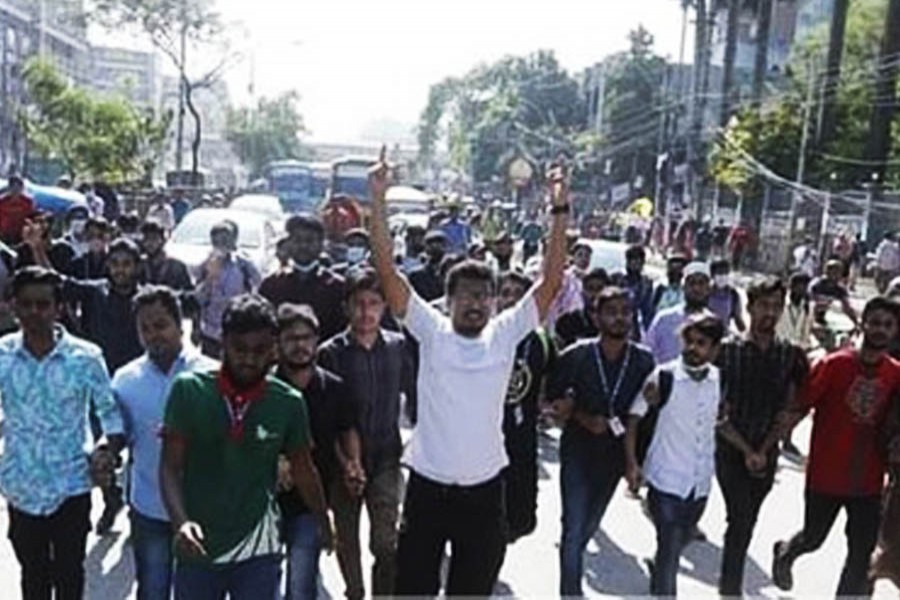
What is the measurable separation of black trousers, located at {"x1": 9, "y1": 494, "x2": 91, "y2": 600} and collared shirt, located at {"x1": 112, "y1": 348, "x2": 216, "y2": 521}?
23 cm

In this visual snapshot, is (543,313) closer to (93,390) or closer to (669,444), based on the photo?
(669,444)

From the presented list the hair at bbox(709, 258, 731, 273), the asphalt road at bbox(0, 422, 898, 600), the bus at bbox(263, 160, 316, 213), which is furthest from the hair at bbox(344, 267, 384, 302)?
the bus at bbox(263, 160, 316, 213)

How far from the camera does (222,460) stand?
165 inches

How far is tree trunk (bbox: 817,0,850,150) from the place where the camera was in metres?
38.8

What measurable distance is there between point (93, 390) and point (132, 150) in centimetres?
4134

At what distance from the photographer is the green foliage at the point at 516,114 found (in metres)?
98.5

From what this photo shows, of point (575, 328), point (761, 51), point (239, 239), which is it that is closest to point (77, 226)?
point (575, 328)

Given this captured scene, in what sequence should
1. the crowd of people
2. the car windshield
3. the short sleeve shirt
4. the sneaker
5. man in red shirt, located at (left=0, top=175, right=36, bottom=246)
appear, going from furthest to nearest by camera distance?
the car windshield → man in red shirt, located at (left=0, top=175, right=36, bottom=246) → the sneaker → the crowd of people → the short sleeve shirt

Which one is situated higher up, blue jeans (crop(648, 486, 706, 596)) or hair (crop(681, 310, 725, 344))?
hair (crop(681, 310, 725, 344))

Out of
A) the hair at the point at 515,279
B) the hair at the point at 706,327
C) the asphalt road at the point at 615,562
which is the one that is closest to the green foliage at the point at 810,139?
the asphalt road at the point at 615,562

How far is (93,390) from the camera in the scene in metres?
5.03

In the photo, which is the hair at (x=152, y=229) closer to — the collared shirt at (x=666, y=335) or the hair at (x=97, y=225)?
the hair at (x=97, y=225)

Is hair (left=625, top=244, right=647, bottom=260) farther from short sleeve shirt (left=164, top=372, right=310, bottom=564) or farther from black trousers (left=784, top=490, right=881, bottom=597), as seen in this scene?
short sleeve shirt (left=164, top=372, right=310, bottom=564)

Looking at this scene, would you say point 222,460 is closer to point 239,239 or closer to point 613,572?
point 613,572
